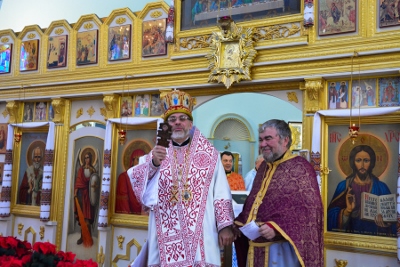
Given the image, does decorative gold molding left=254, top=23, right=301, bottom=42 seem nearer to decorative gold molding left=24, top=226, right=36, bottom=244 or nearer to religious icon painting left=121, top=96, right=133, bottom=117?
religious icon painting left=121, top=96, right=133, bottom=117

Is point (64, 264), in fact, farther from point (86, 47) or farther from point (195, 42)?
point (86, 47)

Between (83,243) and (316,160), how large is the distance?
14.3 ft

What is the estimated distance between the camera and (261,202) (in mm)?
3701

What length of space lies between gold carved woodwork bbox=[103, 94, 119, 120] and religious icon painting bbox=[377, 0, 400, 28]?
13.9 feet

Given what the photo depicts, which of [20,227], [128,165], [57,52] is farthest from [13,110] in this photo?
[128,165]

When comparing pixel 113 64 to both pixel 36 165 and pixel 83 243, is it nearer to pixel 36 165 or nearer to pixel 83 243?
pixel 36 165

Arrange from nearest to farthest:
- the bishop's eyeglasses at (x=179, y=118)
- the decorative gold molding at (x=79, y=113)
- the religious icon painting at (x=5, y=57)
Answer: the bishop's eyeglasses at (x=179, y=118) < the decorative gold molding at (x=79, y=113) < the religious icon painting at (x=5, y=57)

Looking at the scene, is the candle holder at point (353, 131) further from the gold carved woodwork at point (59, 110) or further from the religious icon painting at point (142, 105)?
the gold carved woodwork at point (59, 110)

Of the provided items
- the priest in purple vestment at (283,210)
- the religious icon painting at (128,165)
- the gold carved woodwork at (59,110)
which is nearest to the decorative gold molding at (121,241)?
the religious icon painting at (128,165)

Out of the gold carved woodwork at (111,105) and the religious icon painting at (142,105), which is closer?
the religious icon painting at (142,105)

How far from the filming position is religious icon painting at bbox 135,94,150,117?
749 centimetres

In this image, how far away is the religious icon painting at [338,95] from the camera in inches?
234

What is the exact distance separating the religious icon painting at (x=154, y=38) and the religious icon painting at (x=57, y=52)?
173 centimetres

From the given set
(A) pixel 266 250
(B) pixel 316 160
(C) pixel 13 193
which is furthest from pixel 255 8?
(C) pixel 13 193
